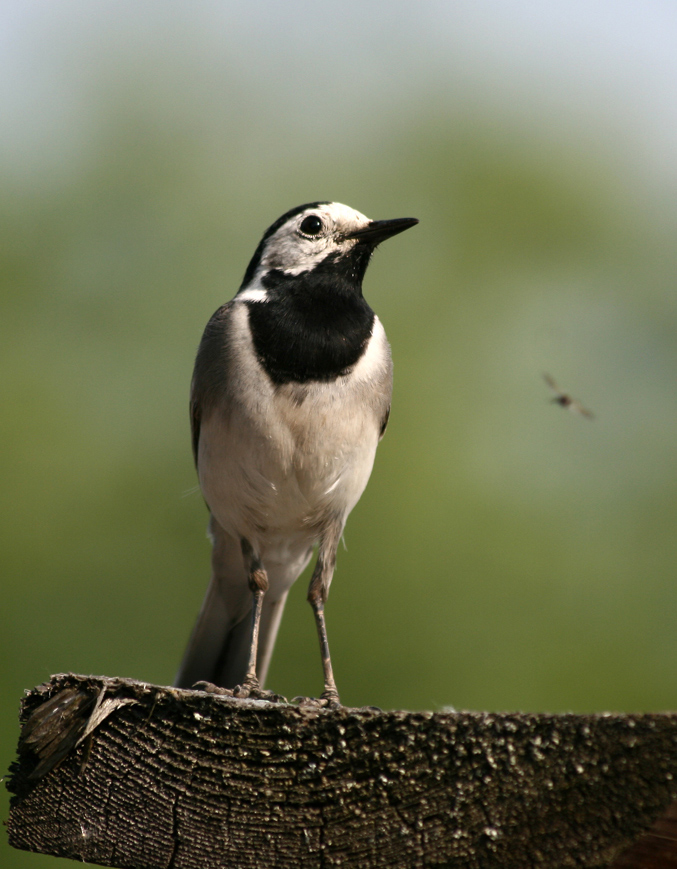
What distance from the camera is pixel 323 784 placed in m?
2.18

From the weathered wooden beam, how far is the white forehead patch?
108 inches

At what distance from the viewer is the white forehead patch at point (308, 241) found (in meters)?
4.63

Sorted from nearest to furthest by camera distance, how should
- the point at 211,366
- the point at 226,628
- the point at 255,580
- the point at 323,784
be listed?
1. the point at 323,784
2. the point at 211,366
3. the point at 255,580
4. the point at 226,628

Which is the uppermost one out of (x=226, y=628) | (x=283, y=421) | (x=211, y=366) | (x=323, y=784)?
(x=211, y=366)

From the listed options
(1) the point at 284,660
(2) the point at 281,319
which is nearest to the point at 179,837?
(2) the point at 281,319

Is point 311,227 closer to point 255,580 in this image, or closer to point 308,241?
point 308,241

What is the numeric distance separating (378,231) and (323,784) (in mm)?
3108

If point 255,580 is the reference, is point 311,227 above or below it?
above

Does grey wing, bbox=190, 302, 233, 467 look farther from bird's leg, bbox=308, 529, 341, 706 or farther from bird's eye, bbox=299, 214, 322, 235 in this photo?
bird's leg, bbox=308, 529, 341, 706

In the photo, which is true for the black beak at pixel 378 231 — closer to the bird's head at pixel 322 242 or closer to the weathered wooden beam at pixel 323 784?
the bird's head at pixel 322 242

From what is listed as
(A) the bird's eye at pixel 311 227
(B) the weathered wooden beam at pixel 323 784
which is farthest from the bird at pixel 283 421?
(B) the weathered wooden beam at pixel 323 784

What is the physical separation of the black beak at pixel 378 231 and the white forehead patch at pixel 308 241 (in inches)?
1.3

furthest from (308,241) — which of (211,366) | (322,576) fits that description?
(322,576)

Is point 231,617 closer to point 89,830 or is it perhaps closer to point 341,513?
point 341,513
